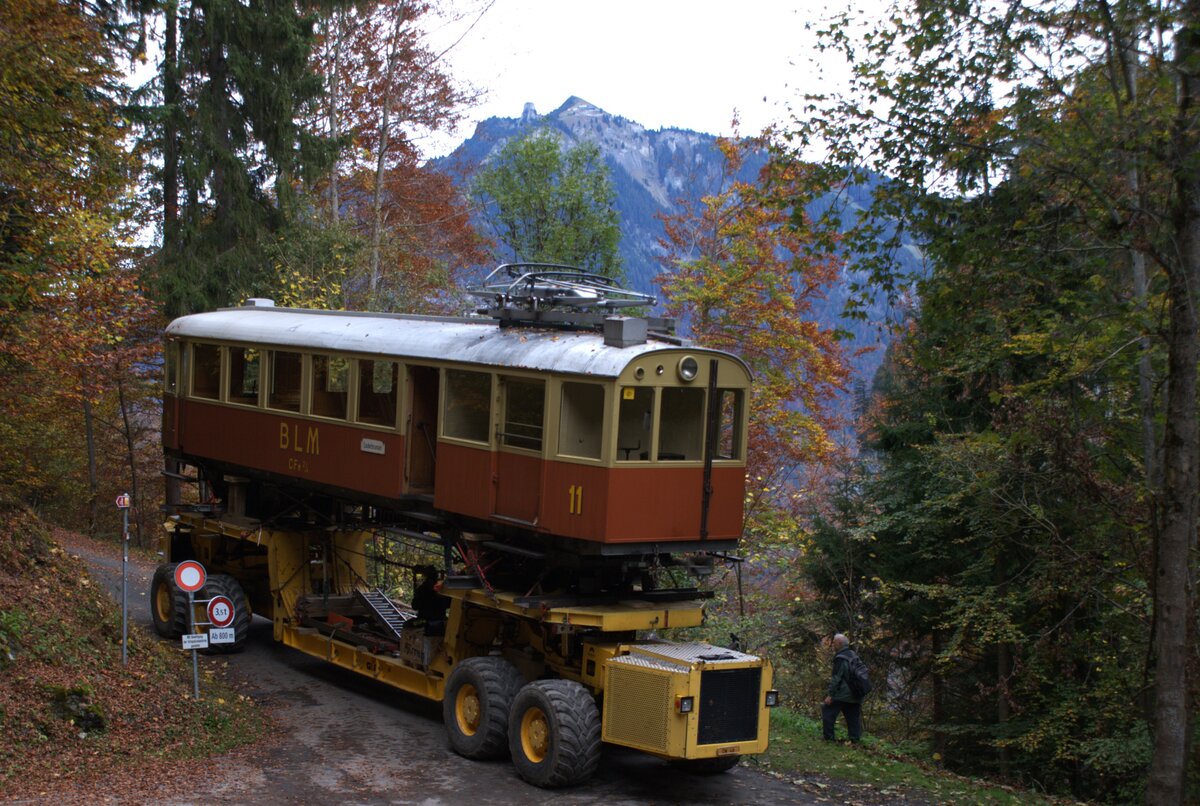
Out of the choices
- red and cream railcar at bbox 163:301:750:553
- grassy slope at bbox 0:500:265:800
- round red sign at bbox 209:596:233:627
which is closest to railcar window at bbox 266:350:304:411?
red and cream railcar at bbox 163:301:750:553

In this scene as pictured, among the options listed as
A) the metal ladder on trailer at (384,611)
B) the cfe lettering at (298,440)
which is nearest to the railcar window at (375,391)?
the cfe lettering at (298,440)

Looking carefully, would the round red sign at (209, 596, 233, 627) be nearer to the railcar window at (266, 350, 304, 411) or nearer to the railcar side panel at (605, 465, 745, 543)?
the railcar window at (266, 350, 304, 411)

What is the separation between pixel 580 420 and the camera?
36.8 feet

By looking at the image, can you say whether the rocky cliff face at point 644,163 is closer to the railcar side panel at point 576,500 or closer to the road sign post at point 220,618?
the road sign post at point 220,618

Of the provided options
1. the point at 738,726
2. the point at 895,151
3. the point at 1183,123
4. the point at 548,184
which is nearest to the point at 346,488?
the point at 738,726

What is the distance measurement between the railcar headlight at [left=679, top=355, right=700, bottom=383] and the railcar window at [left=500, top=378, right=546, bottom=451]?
136cm

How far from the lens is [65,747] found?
10.8 m

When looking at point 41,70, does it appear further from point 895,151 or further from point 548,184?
point 548,184

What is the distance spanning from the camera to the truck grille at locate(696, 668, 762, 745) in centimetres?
1059

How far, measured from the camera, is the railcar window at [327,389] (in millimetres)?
14414

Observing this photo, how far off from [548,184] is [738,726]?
67.1 ft

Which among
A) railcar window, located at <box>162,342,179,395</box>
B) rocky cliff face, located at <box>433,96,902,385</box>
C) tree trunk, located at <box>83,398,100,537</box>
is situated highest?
rocky cliff face, located at <box>433,96,902,385</box>

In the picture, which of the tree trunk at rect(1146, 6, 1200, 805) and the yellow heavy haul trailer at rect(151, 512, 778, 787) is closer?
the tree trunk at rect(1146, 6, 1200, 805)

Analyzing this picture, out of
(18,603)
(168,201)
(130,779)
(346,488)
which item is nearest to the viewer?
(130,779)
